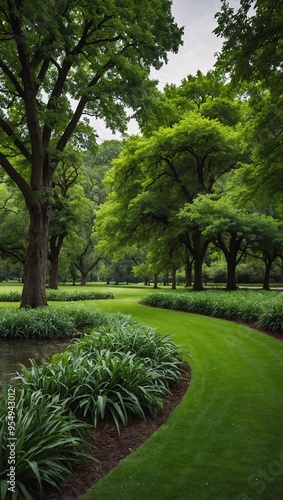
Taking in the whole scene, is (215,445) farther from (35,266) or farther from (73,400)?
(35,266)

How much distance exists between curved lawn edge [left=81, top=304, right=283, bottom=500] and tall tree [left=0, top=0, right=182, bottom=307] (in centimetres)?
877

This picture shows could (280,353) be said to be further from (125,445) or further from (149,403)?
(125,445)

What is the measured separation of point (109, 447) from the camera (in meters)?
3.56

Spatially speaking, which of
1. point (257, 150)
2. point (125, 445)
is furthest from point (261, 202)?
point (125, 445)

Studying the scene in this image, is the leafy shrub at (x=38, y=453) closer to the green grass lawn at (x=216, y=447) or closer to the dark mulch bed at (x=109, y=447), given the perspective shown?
the dark mulch bed at (x=109, y=447)

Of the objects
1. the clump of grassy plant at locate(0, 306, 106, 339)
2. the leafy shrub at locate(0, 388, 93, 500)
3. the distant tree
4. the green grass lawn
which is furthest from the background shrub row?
the distant tree

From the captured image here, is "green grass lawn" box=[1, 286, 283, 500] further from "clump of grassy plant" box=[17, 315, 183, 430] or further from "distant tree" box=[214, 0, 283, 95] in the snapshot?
"distant tree" box=[214, 0, 283, 95]

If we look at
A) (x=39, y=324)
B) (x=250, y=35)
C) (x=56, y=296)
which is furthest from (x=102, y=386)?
(x=56, y=296)

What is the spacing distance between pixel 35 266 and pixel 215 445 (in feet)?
33.2

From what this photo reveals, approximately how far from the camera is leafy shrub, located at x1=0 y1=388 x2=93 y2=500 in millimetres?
2672

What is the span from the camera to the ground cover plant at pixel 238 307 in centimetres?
988

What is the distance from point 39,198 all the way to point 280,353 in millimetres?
9693

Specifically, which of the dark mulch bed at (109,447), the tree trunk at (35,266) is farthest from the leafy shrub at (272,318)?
the tree trunk at (35,266)

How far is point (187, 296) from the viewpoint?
15.6m
